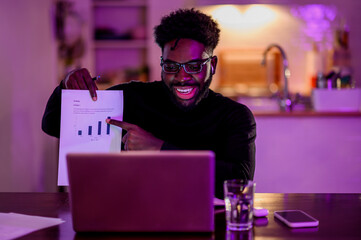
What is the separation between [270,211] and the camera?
117 cm

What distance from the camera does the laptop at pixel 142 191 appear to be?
88 cm

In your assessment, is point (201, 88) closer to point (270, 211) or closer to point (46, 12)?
point (270, 211)

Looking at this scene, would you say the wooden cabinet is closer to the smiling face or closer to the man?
the man

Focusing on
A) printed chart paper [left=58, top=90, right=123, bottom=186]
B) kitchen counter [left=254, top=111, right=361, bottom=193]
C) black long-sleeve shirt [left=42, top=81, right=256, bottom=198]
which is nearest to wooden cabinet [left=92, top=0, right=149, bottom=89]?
kitchen counter [left=254, top=111, right=361, bottom=193]

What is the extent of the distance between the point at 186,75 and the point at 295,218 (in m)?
0.75

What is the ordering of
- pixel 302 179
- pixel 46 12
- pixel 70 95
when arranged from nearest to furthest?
pixel 70 95 < pixel 302 179 < pixel 46 12

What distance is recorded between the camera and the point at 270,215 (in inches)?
44.5

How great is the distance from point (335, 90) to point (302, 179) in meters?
0.65

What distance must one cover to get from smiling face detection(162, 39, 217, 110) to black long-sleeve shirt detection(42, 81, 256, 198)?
0.08 meters

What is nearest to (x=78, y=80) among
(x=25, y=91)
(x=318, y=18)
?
(x=25, y=91)

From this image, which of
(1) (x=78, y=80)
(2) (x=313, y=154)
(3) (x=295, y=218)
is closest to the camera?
(3) (x=295, y=218)

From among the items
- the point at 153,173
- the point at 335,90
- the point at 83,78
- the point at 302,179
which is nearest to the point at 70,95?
the point at 83,78

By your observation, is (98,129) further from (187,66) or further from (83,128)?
(187,66)

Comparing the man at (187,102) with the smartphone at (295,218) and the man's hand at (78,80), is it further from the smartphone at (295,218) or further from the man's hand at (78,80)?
the smartphone at (295,218)
